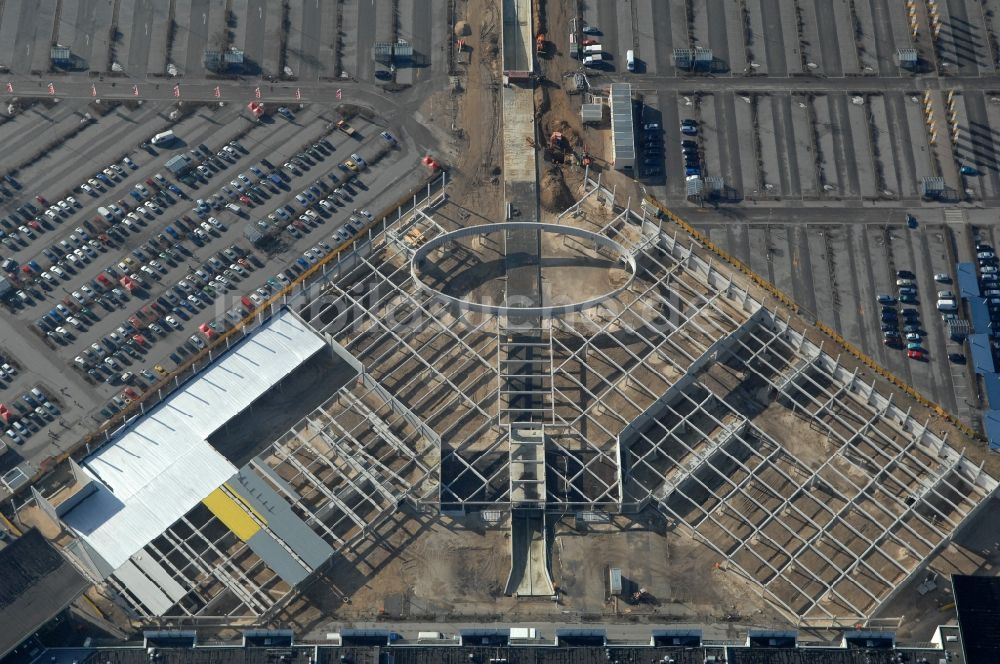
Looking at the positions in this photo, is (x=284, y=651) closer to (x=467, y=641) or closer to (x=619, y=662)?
(x=467, y=641)

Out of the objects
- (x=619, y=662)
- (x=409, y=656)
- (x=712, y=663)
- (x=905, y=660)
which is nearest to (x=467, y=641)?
(x=409, y=656)

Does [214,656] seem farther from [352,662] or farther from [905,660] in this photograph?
[905,660]

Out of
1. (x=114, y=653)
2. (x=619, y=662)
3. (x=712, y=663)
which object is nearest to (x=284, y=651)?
(x=114, y=653)

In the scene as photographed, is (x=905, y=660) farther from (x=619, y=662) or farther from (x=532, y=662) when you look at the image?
(x=532, y=662)

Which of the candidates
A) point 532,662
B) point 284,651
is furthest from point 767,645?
point 284,651

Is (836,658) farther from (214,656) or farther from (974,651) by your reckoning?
(214,656)
